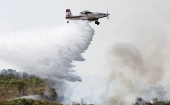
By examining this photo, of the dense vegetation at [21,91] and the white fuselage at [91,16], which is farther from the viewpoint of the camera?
the dense vegetation at [21,91]

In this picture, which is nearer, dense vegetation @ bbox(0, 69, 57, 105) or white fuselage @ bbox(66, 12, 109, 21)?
white fuselage @ bbox(66, 12, 109, 21)

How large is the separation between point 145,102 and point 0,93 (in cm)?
7263

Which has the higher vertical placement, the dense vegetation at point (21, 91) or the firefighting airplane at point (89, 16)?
the firefighting airplane at point (89, 16)

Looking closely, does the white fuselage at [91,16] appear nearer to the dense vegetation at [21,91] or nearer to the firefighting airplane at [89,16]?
the firefighting airplane at [89,16]

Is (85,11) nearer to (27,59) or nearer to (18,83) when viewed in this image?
(27,59)

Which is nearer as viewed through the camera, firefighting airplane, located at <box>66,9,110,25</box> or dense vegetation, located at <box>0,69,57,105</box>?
firefighting airplane, located at <box>66,9,110,25</box>

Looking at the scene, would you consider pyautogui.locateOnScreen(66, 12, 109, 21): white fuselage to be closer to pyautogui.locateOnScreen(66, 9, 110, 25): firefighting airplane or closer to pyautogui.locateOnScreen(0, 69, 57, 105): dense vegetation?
pyautogui.locateOnScreen(66, 9, 110, 25): firefighting airplane

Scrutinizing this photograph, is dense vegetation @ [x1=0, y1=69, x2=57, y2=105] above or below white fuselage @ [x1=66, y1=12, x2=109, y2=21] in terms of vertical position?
below

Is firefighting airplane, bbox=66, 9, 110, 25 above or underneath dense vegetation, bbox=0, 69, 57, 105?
above

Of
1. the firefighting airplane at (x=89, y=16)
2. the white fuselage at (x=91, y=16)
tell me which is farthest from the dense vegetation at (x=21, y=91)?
the white fuselage at (x=91, y=16)

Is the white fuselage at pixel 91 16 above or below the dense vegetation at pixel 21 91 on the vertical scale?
above

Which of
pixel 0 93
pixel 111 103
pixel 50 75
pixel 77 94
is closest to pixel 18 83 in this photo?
pixel 0 93

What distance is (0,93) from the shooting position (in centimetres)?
15775

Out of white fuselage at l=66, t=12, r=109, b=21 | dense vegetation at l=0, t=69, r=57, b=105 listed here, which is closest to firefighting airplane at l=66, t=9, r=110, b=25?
white fuselage at l=66, t=12, r=109, b=21
